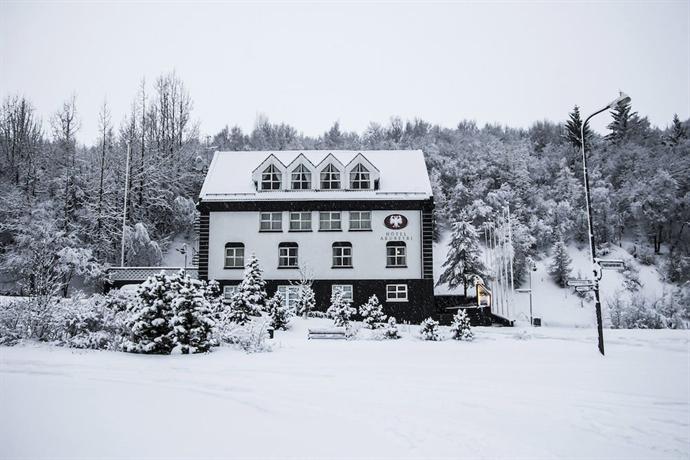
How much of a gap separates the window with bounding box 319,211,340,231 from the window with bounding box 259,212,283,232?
2646 millimetres

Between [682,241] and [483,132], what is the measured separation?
105 feet

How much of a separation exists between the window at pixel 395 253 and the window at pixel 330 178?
17.6 feet

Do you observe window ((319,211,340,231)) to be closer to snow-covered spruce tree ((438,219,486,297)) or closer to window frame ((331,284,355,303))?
window frame ((331,284,355,303))

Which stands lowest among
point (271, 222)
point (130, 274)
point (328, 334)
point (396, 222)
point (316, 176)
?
point (328, 334)

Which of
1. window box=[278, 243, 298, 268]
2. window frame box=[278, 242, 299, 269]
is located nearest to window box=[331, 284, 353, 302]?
window frame box=[278, 242, 299, 269]

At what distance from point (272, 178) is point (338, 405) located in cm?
2588

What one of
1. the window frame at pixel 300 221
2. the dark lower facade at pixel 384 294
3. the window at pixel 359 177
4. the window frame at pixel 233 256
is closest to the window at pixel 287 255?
the window frame at pixel 300 221

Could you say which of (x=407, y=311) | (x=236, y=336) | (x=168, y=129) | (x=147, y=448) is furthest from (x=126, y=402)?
(x=168, y=129)

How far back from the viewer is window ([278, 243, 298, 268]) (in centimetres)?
3219

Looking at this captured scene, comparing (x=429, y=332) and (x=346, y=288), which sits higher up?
(x=346, y=288)

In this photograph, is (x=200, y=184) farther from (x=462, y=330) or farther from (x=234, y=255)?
(x=462, y=330)

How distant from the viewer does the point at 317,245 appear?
1273 inches

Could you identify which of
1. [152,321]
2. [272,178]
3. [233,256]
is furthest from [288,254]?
[152,321]

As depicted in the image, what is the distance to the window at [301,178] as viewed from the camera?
33406mm
